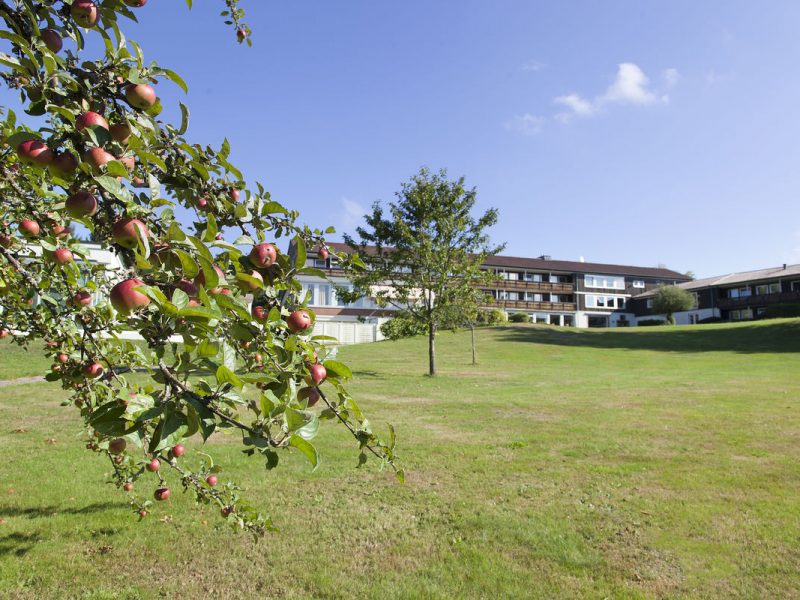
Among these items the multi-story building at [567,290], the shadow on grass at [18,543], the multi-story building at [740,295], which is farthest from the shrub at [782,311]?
the shadow on grass at [18,543]

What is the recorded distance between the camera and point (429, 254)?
21953mm

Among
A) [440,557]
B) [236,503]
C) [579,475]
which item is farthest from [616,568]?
[236,503]

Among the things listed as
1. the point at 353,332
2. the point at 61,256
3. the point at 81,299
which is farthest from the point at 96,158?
the point at 353,332

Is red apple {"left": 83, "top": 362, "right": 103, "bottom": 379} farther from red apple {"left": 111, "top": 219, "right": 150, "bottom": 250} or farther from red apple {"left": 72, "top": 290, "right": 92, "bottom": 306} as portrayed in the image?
red apple {"left": 111, "top": 219, "right": 150, "bottom": 250}

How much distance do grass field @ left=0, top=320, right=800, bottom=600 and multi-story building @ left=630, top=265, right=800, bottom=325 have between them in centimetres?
5071

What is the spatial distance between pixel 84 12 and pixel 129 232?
2.55ft

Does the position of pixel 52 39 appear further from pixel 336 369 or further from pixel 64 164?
pixel 336 369

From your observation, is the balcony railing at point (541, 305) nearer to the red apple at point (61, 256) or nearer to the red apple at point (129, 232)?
the red apple at point (61, 256)

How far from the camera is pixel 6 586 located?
4172 mm

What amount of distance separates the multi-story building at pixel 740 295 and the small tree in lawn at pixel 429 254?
137ft

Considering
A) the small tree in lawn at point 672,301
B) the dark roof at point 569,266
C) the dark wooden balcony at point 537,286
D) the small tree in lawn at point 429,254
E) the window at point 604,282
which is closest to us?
the small tree in lawn at point 429,254

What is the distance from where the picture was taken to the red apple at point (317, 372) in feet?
5.31

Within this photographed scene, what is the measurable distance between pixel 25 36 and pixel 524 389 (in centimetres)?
1749

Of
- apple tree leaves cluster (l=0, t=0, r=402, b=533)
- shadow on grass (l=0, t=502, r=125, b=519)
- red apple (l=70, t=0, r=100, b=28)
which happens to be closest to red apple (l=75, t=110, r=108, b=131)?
apple tree leaves cluster (l=0, t=0, r=402, b=533)
